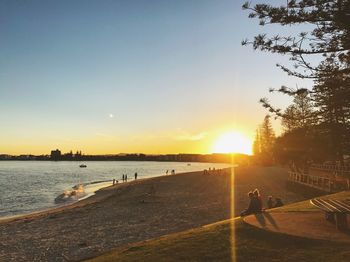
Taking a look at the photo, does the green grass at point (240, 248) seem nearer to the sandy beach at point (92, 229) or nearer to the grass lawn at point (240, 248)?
the grass lawn at point (240, 248)

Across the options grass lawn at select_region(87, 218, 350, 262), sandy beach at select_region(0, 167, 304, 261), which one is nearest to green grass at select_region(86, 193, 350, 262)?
grass lawn at select_region(87, 218, 350, 262)

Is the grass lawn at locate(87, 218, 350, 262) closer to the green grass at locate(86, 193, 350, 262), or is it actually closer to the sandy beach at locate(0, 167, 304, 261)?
the green grass at locate(86, 193, 350, 262)

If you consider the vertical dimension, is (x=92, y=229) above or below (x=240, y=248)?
below

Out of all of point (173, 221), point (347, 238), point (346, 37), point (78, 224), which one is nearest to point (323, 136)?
point (173, 221)

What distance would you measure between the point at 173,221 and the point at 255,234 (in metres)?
13.2

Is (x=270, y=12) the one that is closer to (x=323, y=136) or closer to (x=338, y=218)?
(x=338, y=218)

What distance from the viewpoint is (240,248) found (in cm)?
850

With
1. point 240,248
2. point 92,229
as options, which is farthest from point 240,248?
point 92,229

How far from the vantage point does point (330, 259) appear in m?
7.32

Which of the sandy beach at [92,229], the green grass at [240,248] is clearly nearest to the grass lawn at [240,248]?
the green grass at [240,248]

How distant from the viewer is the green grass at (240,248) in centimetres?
776

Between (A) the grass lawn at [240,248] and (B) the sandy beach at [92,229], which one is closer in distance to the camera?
(A) the grass lawn at [240,248]

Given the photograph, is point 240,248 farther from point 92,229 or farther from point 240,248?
point 92,229

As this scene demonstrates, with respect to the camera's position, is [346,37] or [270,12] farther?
[346,37]
